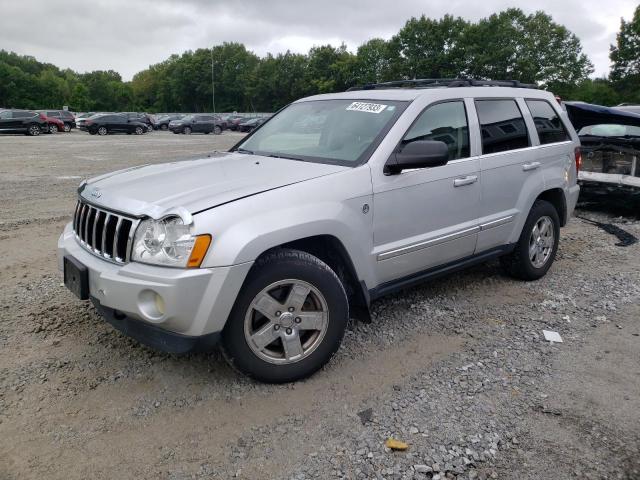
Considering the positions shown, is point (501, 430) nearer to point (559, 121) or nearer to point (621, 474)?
point (621, 474)

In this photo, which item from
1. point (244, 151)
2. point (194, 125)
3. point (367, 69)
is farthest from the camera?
point (367, 69)

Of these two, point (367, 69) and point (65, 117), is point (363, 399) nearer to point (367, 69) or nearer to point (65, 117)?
point (65, 117)

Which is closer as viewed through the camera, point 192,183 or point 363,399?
point 363,399

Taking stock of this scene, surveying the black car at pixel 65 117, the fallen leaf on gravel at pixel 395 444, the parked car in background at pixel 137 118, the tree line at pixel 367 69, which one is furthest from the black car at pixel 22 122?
the tree line at pixel 367 69

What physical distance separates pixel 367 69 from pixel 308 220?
85625 mm

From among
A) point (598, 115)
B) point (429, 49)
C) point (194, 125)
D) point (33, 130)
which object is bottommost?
point (598, 115)

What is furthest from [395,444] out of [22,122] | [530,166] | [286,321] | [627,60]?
[627,60]

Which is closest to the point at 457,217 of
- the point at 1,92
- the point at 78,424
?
the point at 78,424

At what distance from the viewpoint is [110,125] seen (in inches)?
1374

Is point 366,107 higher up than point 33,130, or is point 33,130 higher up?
point 33,130

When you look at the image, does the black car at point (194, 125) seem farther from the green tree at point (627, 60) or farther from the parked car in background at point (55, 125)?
the green tree at point (627, 60)

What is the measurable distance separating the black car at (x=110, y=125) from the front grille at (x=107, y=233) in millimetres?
34227

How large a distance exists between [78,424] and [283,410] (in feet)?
3.54

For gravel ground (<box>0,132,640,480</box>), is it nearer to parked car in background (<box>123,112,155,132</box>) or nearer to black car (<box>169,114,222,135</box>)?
parked car in background (<box>123,112,155,132</box>)
